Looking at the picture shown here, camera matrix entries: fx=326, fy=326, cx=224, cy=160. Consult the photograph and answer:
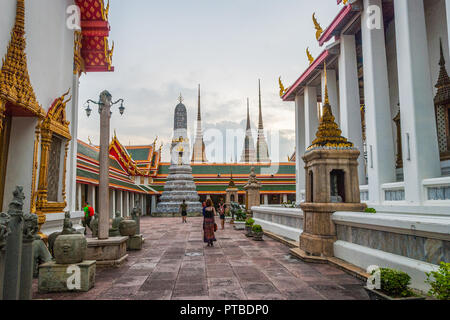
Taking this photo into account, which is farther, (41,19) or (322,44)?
(322,44)

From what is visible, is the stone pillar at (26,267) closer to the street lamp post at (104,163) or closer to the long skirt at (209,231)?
the street lamp post at (104,163)

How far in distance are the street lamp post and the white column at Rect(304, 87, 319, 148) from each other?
1542 centimetres

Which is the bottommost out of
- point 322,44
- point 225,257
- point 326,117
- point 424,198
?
point 225,257

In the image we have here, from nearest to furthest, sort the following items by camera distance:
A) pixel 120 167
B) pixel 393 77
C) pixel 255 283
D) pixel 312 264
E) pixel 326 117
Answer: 1. pixel 255 283
2. pixel 312 264
3. pixel 326 117
4. pixel 393 77
5. pixel 120 167

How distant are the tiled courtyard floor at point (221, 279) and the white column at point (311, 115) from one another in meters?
13.9

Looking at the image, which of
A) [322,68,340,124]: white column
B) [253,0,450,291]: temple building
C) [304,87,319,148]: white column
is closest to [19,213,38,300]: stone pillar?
[253,0,450,291]: temple building

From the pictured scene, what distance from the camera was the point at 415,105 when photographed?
10.2 m

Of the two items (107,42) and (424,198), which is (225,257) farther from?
(107,42)

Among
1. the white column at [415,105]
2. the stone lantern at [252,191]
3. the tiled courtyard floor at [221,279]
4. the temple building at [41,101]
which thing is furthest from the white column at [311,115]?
the temple building at [41,101]

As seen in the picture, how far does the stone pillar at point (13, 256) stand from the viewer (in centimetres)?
331

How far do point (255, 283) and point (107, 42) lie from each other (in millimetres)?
10343

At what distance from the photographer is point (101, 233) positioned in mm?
7590
